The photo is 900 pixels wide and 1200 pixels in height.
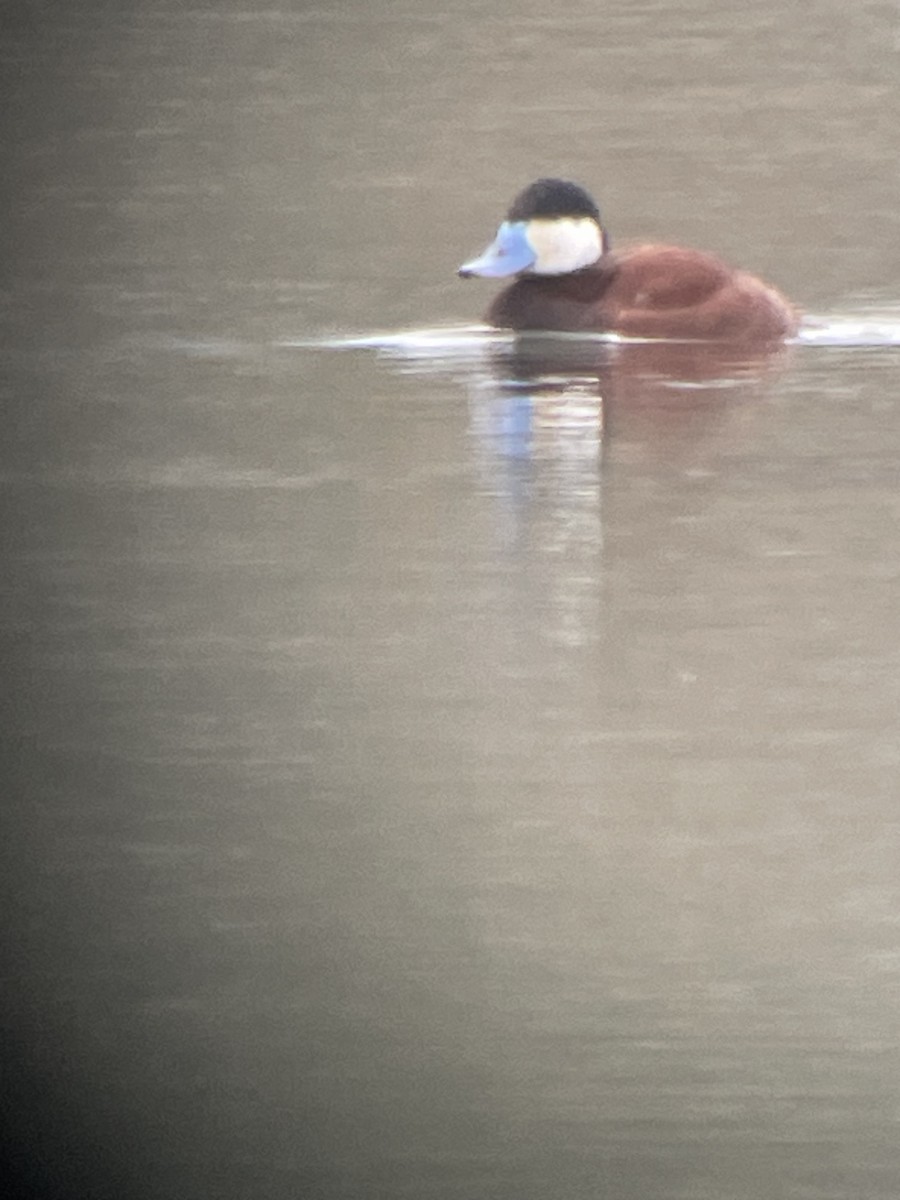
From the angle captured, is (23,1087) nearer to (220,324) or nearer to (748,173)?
(220,324)

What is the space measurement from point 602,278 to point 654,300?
0.04 meters

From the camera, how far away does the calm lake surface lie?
805 mm

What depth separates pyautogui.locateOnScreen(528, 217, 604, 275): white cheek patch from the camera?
801 mm

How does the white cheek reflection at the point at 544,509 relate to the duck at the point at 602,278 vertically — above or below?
below

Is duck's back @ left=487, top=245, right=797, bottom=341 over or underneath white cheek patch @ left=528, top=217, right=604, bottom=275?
underneath

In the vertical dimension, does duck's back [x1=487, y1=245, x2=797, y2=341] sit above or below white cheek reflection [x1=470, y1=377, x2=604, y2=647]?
above

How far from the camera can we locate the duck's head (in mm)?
804

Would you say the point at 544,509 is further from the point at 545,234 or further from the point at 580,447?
the point at 545,234

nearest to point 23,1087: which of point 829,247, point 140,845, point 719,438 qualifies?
point 140,845

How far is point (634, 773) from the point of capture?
0.82 metres

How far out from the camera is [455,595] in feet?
2.70

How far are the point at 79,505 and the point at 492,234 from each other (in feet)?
1.11

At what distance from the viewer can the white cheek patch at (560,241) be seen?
801mm

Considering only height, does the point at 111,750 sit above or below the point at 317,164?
below
